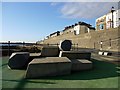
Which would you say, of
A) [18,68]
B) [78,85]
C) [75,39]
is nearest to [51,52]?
[18,68]

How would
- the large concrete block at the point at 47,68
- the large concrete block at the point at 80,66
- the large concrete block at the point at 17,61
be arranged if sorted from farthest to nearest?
the large concrete block at the point at 17,61
the large concrete block at the point at 80,66
the large concrete block at the point at 47,68

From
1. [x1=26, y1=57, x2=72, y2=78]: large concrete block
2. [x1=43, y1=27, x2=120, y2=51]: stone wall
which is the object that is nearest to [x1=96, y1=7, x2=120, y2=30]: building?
[x1=43, y1=27, x2=120, y2=51]: stone wall

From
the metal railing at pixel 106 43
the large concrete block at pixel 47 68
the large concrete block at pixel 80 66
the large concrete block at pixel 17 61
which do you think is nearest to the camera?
the large concrete block at pixel 47 68

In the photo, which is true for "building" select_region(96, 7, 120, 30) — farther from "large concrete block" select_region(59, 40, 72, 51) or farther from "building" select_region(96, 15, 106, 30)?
"large concrete block" select_region(59, 40, 72, 51)

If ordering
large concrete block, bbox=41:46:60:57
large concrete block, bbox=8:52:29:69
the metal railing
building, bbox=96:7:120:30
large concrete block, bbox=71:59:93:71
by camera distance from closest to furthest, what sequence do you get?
1. large concrete block, bbox=71:59:93:71
2. large concrete block, bbox=8:52:29:69
3. large concrete block, bbox=41:46:60:57
4. the metal railing
5. building, bbox=96:7:120:30

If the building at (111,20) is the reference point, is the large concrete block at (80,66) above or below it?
below

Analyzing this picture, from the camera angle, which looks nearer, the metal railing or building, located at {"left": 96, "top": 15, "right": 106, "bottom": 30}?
the metal railing

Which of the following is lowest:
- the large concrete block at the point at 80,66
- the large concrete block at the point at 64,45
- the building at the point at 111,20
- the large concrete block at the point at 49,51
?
the large concrete block at the point at 80,66

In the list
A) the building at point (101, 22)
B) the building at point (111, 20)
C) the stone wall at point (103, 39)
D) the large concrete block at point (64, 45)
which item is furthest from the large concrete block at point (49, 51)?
the building at point (101, 22)

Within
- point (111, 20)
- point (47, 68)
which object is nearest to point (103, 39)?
point (111, 20)

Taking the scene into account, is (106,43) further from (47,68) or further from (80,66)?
(47,68)

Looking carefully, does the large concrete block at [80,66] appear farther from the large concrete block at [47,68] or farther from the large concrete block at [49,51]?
the large concrete block at [49,51]

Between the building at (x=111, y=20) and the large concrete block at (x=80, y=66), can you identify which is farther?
the building at (x=111, y=20)

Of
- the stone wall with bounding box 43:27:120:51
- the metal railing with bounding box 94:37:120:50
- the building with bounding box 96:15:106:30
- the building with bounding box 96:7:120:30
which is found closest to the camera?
the stone wall with bounding box 43:27:120:51
